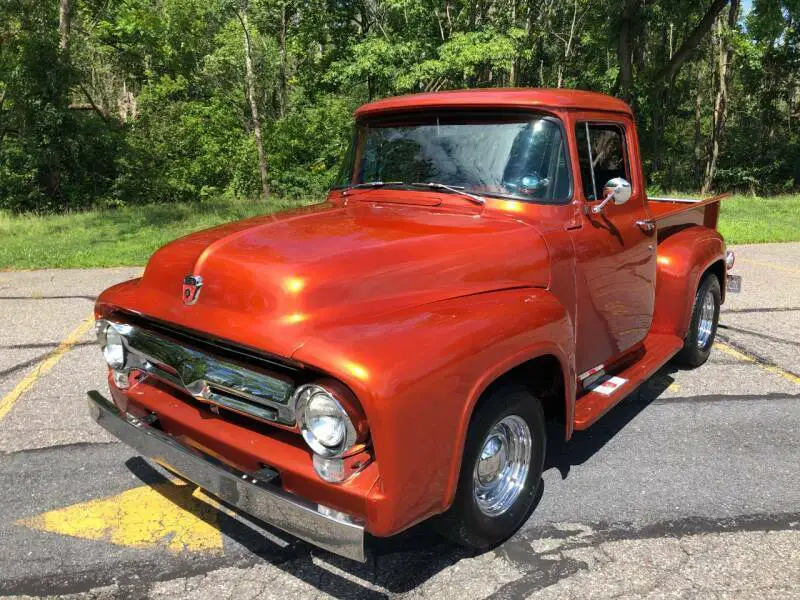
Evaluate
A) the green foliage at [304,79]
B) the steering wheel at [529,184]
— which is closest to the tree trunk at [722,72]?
the green foliage at [304,79]

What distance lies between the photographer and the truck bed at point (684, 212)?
477cm

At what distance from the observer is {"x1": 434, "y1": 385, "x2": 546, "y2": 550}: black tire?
2.60 m

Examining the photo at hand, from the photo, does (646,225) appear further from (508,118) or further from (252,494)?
(252,494)

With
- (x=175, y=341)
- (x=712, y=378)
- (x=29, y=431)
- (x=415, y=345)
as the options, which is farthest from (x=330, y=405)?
(x=712, y=378)

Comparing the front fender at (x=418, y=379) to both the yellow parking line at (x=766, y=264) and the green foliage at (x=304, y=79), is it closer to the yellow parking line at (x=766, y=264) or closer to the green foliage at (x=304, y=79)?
the yellow parking line at (x=766, y=264)

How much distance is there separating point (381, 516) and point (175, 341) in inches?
47.9

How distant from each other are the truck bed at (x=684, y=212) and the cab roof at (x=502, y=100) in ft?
3.89

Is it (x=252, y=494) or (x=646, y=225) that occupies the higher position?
(x=646, y=225)

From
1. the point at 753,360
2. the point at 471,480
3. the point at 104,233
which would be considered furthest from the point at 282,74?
the point at 471,480

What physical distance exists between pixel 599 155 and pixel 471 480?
7.02 ft

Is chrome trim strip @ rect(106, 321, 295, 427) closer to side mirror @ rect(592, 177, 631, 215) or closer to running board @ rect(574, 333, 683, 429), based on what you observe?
running board @ rect(574, 333, 683, 429)

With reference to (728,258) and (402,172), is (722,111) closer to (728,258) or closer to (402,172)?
(728,258)

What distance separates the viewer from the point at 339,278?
262 cm

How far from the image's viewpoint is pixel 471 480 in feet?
8.65
